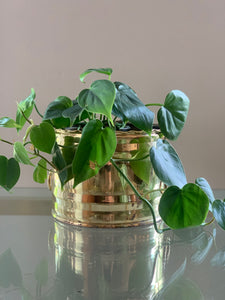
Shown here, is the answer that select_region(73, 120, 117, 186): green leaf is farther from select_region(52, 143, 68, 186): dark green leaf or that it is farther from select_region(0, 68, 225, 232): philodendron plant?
select_region(52, 143, 68, 186): dark green leaf

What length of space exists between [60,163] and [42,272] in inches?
8.3

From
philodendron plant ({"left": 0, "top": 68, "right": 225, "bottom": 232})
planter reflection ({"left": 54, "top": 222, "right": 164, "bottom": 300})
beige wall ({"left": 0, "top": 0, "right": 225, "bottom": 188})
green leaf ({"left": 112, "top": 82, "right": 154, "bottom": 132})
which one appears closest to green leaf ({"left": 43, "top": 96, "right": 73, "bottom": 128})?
philodendron plant ({"left": 0, "top": 68, "right": 225, "bottom": 232})

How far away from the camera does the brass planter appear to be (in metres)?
0.81

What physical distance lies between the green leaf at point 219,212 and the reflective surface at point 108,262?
0.05 m

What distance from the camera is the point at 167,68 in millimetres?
1527

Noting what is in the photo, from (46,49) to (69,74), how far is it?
0.12 meters

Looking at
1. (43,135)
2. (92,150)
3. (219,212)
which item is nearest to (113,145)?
(92,150)

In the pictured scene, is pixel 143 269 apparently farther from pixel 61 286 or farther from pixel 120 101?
pixel 120 101

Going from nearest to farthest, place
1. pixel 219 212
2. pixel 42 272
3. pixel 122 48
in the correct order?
pixel 42 272, pixel 219 212, pixel 122 48

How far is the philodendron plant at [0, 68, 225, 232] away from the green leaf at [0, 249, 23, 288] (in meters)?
0.16

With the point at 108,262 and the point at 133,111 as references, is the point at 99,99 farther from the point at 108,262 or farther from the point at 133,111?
the point at 108,262

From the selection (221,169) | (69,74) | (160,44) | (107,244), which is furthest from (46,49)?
(107,244)

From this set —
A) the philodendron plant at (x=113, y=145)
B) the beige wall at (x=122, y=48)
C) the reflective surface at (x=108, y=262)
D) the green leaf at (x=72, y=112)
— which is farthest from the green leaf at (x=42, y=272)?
the beige wall at (x=122, y=48)

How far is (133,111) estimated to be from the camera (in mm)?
721
